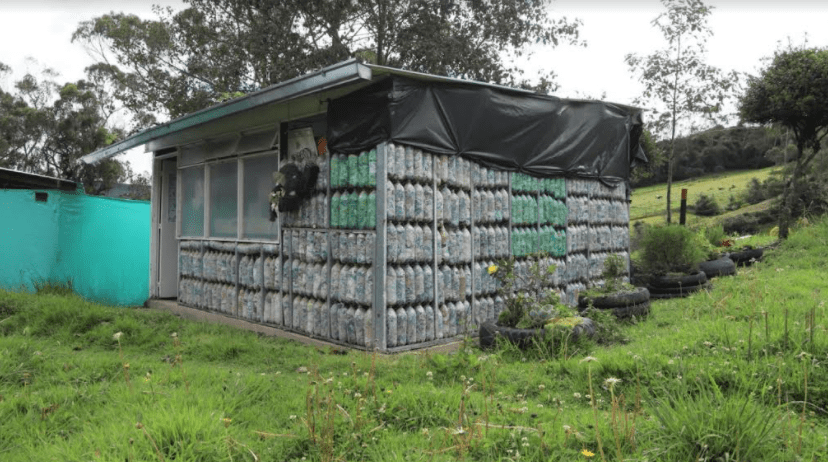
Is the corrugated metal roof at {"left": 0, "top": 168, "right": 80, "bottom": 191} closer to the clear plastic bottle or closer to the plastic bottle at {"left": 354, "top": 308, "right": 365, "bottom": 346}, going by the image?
the plastic bottle at {"left": 354, "top": 308, "right": 365, "bottom": 346}

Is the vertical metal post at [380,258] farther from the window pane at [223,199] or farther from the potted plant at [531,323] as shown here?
the window pane at [223,199]

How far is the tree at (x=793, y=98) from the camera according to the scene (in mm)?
12344

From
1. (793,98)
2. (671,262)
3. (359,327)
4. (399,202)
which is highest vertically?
(793,98)

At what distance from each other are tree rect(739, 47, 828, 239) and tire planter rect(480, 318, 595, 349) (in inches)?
377

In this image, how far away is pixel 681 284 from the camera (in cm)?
910

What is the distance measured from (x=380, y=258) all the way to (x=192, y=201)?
204 inches

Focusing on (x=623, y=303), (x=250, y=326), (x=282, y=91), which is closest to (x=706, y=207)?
(x=623, y=303)

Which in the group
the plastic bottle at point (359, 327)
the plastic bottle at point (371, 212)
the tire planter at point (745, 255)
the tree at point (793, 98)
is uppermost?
the tree at point (793, 98)

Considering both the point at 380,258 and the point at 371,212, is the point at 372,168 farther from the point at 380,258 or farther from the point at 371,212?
the point at 380,258

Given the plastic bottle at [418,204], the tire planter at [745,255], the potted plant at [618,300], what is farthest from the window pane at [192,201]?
the tire planter at [745,255]

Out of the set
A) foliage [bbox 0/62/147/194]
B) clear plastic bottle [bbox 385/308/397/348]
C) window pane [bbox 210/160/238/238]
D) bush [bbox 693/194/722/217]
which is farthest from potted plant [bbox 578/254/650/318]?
foliage [bbox 0/62/147/194]

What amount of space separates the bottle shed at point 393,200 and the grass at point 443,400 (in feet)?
3.16

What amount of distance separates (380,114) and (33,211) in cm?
782

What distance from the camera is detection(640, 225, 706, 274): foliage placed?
376 inches
